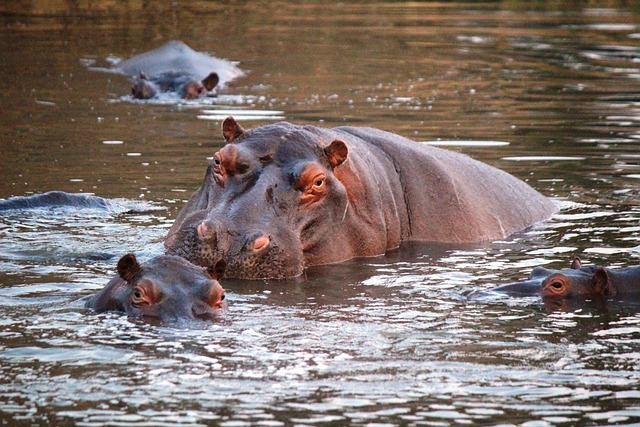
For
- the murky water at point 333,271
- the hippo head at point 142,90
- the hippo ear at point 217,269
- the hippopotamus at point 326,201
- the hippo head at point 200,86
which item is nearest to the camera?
the murky water at point 333,271

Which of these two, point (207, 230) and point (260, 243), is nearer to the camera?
point (207, 230)

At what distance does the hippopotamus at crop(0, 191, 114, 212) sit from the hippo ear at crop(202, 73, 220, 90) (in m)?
7.93

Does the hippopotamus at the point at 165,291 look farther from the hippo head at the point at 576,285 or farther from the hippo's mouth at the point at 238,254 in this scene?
the hippo head at the point at 576,285

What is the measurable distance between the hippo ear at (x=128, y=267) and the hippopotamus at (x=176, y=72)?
38.5 ft

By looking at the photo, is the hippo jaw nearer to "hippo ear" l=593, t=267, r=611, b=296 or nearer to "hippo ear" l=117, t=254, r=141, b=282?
"hippo ear" l=117, t=254, r=141, b=282

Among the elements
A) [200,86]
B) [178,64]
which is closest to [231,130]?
[200,86]

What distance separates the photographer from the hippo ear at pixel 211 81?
61.6ft

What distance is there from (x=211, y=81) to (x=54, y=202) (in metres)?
8.42

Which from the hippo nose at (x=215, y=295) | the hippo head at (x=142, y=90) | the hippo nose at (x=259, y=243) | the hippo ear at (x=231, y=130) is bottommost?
the hippo nose at (x=215, y=295)

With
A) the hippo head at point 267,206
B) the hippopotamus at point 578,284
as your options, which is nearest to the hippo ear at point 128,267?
the hippo head at point 267,206

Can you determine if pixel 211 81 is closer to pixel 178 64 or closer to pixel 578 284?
pixel 178 64

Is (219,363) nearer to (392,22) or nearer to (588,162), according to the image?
(588,162)

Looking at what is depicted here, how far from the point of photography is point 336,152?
29.6 ft

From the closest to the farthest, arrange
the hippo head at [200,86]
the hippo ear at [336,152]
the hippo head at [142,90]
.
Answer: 1. the hippo ear at [336,152]
2. the hippo head at [142,90]
3. the hippo head at [200,86]
